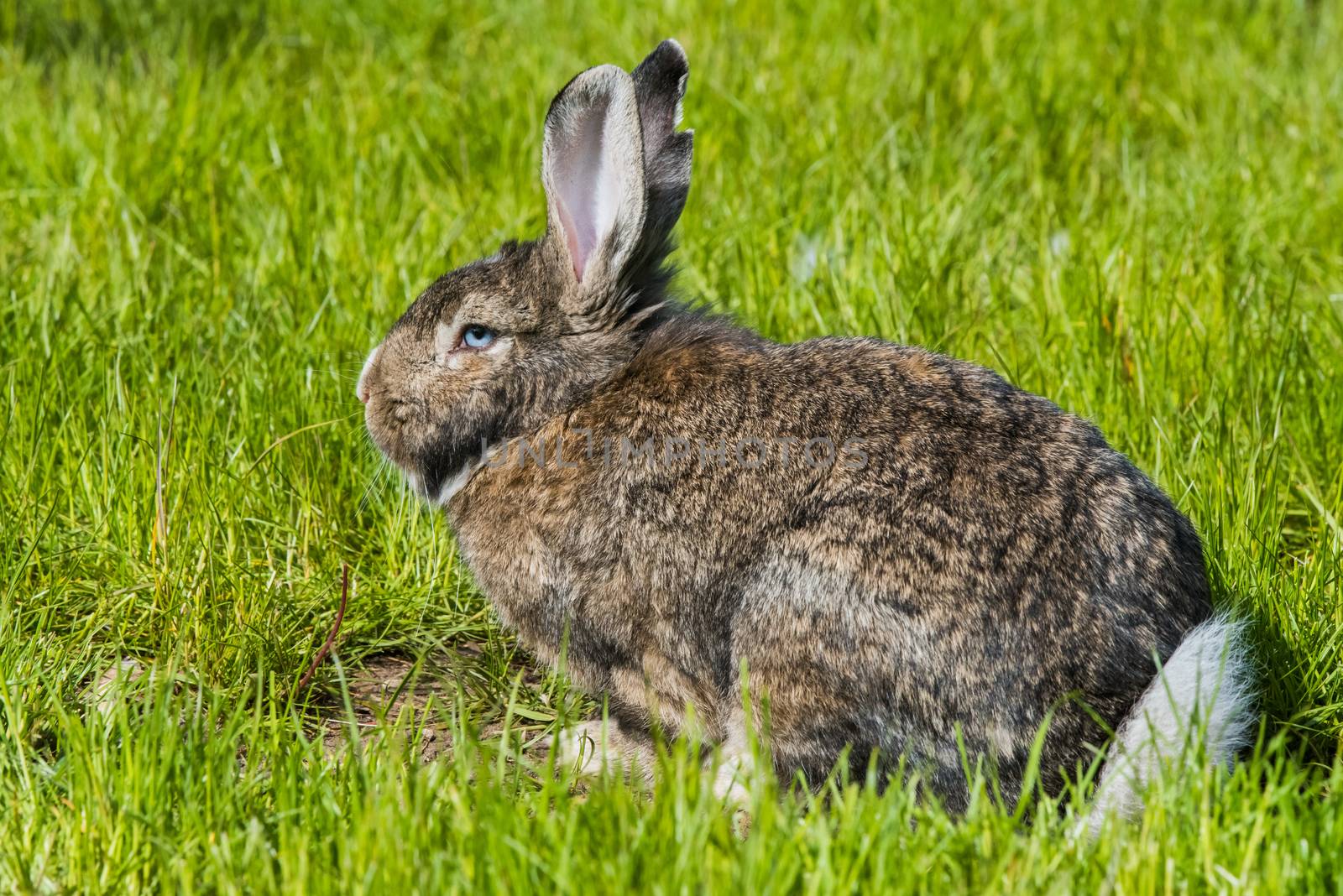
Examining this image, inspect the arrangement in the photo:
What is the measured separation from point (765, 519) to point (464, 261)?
226cm

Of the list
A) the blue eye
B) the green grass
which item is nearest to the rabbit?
the blue eye

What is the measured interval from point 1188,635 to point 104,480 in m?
2.66

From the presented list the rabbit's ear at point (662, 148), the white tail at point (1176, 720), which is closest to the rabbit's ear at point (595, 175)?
the rabbit's ear at point (662, 148)

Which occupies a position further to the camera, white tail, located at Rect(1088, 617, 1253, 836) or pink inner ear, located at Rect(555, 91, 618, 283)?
pink inner ear, located at Rect(555, 91, 618, 283)

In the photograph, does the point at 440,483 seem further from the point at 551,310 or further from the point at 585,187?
the point at 585,187

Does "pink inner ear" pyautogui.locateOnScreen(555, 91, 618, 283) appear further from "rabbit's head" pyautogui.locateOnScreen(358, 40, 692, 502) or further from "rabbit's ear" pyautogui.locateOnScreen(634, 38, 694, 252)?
"rabbit's ear" pyautogui.locateOnScreen(634, 38, 694, 252)

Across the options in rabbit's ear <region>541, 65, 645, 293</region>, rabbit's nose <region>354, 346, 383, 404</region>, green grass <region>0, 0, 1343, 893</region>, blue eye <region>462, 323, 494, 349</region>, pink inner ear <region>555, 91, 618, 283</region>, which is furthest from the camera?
rabbit's nose <region>354, 346, 383, 404</region>

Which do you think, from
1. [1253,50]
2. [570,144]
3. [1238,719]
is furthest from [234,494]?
[1253,50]

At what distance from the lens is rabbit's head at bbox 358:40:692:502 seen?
358 centimetres

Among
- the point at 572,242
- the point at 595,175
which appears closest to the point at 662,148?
the point at 595,175

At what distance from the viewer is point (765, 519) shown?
10.4 ft

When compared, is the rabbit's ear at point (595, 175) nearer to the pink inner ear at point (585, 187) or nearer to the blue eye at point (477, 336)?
the pink inner ear at point (585, 187)

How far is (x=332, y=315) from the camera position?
4.61 metres

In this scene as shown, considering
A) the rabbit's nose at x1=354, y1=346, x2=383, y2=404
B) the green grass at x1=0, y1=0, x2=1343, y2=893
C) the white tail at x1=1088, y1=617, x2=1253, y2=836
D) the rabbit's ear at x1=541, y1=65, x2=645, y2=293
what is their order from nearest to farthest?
the green grass at x1=0, y1=0, x2=1343, y2=893 < the white tail at x1=1088, y1=617, x2=1253, y2=836 < the rabbit's ear at x1=541, y1=65, x2=645, y2=293 < the rabbit's nose at x1=354, y1=346, x2=383, y2=404
